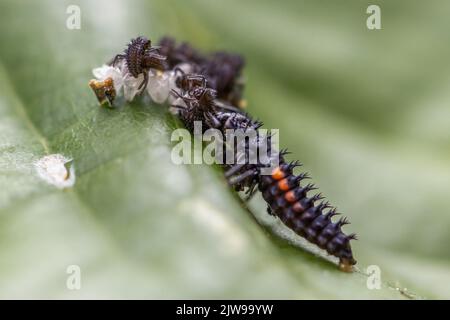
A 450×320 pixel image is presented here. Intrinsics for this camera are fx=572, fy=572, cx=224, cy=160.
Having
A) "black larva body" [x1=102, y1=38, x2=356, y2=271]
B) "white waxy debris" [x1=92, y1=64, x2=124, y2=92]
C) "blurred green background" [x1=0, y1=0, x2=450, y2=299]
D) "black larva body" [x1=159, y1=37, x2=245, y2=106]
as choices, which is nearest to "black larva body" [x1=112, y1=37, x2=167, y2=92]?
"black larva body" [x1=102, y1=38, x2=356, y2=271]

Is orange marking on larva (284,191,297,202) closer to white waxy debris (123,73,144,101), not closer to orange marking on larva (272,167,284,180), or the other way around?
orange marking on larva (272,167,284,180)

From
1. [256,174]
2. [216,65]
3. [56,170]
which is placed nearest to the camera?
[56,170]

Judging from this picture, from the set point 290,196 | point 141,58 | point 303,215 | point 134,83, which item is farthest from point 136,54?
point 303,215

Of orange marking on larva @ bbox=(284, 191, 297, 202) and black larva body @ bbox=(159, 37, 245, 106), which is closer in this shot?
orange marking on larva @ bbox=(284, 191, 297, 202)

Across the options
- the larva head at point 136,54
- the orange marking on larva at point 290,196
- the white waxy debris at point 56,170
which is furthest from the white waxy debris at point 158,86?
the orange marking on larva at point 290,196

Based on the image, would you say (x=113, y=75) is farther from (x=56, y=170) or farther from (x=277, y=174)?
(x=277, y=174)

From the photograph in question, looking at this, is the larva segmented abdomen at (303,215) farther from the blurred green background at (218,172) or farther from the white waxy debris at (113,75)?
the white waxy debris at (113,75)

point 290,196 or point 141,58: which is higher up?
point 141,58
